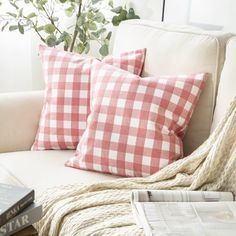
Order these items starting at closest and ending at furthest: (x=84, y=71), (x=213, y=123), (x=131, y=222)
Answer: (x=131, y=222), (x=213, y=123), (x=84, y=71)

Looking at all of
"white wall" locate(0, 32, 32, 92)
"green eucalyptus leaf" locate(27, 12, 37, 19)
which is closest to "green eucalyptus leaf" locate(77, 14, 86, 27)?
"green eucalyptus leaf" locate(27, 12, 37, 19)

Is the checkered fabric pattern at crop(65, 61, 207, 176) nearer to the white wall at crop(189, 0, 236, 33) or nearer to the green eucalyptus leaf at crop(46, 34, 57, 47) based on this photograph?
the white wall at crop(189, 0, 236, 33)

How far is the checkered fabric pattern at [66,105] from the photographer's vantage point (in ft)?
5.31

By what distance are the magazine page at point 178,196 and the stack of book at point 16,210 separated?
0.29 metres

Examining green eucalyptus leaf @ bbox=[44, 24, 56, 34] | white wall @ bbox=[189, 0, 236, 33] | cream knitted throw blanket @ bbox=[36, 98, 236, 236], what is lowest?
cream knitted throw blanket @ bbox=[36, 98, 236, 236]

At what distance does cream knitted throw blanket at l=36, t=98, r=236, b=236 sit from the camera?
3.69 ft

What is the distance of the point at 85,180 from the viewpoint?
1391 mm

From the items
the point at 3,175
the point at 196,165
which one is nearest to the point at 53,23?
the point at 3,175

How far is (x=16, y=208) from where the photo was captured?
100 cm

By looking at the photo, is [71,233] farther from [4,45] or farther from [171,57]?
[4,45]

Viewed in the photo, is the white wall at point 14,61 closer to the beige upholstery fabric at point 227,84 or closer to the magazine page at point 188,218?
the beige upholstery fabric at point 227,84

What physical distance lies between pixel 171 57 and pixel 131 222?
2.23 feet

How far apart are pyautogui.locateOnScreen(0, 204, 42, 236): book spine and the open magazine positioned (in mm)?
255

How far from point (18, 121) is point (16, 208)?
736 mm
